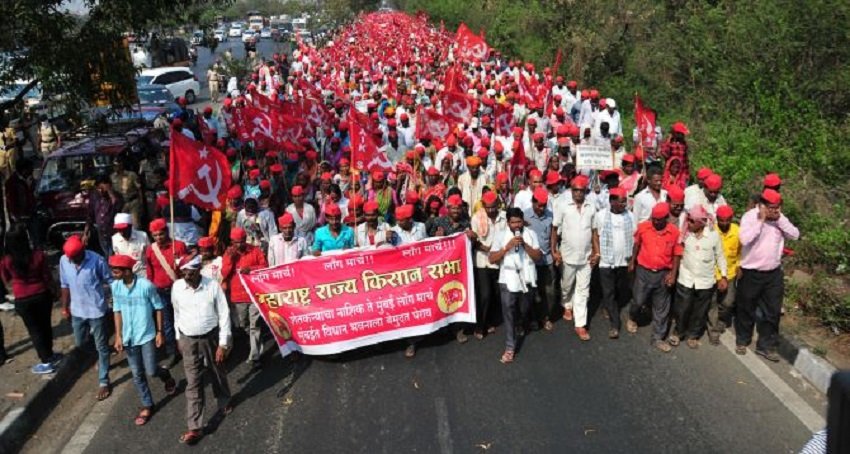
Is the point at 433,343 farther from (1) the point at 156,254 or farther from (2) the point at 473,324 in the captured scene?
(1) the point at 156,254

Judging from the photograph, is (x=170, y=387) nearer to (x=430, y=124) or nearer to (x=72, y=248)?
(x=72, y=248)

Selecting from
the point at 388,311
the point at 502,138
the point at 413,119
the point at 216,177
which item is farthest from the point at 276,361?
the point at 413,119

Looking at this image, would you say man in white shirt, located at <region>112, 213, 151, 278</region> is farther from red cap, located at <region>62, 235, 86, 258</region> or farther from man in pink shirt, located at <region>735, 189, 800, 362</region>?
man in pink shirt, located at <region>735, 189, 800, 362</region>

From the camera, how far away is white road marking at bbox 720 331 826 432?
5.88m

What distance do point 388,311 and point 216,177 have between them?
7.81ft

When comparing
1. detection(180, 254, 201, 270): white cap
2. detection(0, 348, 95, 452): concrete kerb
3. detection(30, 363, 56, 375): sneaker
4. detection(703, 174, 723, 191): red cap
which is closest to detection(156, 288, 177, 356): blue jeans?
detection(0, 348, 95, 452): concrete kerb

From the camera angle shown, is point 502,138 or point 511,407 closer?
point 511,407

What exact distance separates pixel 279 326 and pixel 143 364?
4.32 feet

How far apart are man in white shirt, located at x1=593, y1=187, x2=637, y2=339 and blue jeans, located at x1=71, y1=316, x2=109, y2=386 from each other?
5.13 meters

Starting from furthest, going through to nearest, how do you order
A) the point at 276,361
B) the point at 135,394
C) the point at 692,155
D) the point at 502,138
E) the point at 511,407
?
the point at 692,155 < the point at 502,138 < the point at 276,361 < the point at 135,394 < the point at 511,407

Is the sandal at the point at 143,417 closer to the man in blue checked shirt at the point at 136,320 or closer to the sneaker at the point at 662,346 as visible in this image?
the man in blue checked shirt at the point at 136,320

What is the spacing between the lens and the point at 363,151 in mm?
9000

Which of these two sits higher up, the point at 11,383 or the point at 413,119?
the point at 413,119

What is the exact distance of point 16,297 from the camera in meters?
6.86
